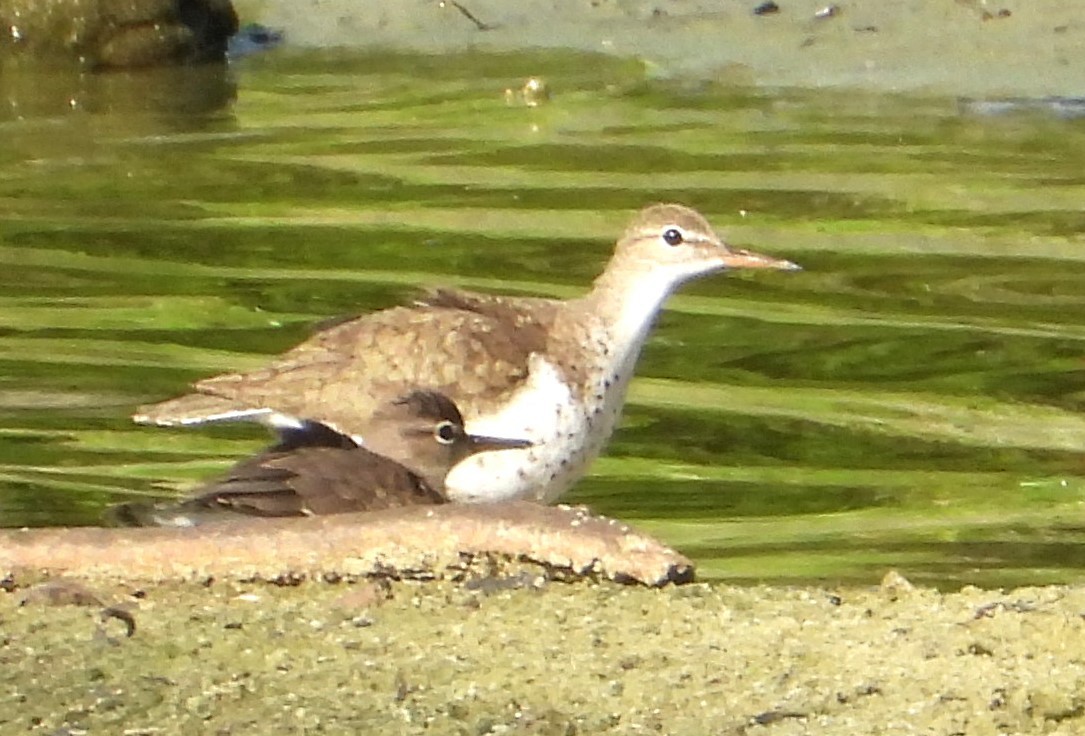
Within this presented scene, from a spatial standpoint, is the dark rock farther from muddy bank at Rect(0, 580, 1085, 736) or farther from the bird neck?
muddy bank at Rect(0, 580, 1085, 736)

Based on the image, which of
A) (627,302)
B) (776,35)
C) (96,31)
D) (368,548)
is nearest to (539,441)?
(627,302)

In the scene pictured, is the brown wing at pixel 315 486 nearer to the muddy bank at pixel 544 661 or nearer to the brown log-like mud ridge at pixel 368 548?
the brown log-like mud ridge at pixel 368 548

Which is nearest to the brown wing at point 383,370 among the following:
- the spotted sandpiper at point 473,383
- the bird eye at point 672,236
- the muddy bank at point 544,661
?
the spotted sandpiper at point 473,383

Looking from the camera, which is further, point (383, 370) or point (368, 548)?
point (383, 370)

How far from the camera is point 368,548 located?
5.39 m

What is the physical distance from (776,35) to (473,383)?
26.6 ft

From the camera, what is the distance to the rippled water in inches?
281

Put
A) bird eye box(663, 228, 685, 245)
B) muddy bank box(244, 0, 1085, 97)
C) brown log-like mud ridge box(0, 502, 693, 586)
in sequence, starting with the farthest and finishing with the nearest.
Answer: muddy bank box(244, 0, 1085, 97) < bird eye box(663, 228, 685, 245) < brown log-like mud ridge box(0, 502, 693, 586)

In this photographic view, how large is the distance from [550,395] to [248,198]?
4565 mm

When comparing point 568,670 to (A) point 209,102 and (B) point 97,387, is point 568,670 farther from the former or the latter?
(A) point 209,102

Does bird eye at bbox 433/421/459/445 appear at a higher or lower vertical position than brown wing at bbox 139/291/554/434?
lower

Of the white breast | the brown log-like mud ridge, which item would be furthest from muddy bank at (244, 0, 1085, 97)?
the brown log-like mud ridge

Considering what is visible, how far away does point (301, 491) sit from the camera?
6.04 metres

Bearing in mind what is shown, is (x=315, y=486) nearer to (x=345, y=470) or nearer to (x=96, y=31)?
(x=345, y=470)
